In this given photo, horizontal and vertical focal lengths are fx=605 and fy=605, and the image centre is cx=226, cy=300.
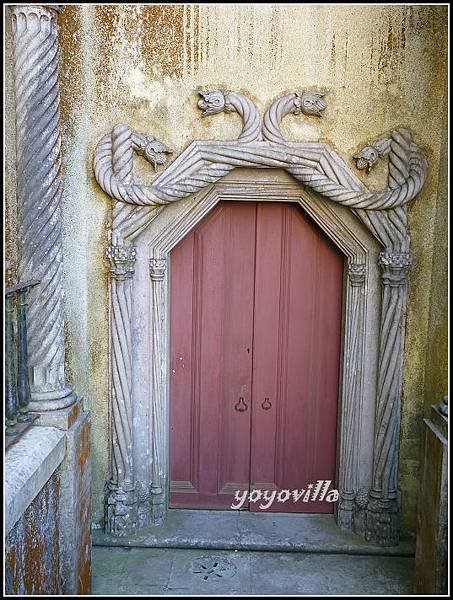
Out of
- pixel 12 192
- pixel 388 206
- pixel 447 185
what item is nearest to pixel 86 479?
pixel 12 192

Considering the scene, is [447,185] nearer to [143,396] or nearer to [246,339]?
[246,339]

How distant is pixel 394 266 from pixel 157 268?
153 centimetres

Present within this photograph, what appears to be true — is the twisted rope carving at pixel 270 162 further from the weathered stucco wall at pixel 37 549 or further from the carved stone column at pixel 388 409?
the weathered stucco wall at pixel 37 549

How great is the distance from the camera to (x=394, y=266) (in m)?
3.83

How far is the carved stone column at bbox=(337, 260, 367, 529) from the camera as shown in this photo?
4027 millimetres

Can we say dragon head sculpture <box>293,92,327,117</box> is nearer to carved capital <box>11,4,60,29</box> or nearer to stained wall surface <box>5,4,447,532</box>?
stained wall surface <box>5,4,447,532</box>

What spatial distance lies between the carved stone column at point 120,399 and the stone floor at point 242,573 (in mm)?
246

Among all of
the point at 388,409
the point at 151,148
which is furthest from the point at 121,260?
the point at 388,409

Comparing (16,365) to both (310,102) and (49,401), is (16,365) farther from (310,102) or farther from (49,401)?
(310,102)

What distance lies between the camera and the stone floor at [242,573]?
3648 mm

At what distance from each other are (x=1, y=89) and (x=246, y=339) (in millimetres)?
2249

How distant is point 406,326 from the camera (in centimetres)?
399

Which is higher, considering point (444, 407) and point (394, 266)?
point (394, 266)

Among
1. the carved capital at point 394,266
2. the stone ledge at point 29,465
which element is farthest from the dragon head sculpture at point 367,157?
the stone ledge at point 29,465
